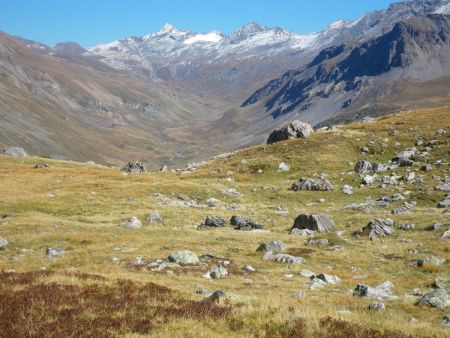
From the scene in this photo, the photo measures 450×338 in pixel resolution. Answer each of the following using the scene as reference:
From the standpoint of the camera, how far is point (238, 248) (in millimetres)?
33844

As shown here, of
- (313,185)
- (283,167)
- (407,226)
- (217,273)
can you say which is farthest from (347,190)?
(217,273)

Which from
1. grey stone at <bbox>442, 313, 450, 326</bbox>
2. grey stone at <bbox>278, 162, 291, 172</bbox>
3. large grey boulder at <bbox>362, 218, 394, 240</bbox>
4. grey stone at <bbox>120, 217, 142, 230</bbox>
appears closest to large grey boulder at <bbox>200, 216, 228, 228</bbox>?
grey stone at <bbox>120, 217, 142, 230</bbox>

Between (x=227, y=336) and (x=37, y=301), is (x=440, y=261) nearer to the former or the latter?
(x=227, y=336)

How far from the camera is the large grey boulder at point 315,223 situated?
4153 cm

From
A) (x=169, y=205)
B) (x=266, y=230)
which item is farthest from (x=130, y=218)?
(x=266, y=230)

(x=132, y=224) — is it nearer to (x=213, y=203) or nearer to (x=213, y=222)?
(x=213, y=222)

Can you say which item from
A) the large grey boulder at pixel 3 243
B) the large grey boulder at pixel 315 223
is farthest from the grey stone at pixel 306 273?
the large grey boulder at pixel 3 243

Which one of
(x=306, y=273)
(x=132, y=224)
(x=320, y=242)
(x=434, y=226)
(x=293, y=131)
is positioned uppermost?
(x=293, y=131)

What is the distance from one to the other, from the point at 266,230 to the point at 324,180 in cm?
2162

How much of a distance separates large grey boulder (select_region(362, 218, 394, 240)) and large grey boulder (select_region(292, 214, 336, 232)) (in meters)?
A: 3.74

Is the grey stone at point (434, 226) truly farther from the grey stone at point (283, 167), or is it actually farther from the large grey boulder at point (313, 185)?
the grey stone at point (283, 167)

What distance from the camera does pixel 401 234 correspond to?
38094 millimetres

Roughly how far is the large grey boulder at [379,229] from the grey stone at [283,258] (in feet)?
32.8

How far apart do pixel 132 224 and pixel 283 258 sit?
1774 cm
